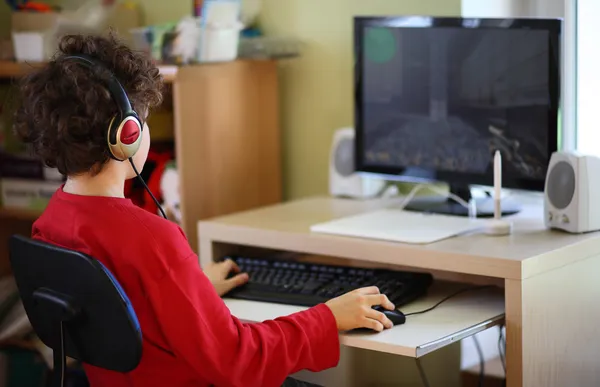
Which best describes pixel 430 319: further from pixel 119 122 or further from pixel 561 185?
pixel 119 122

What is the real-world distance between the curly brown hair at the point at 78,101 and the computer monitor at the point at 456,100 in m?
0.68

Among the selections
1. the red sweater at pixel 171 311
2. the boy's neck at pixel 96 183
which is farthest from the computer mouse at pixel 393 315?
the boy's neck at pixel 96 183

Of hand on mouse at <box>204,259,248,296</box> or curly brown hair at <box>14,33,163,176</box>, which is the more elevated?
curly brown hair at <box>14,33,163,176</box>

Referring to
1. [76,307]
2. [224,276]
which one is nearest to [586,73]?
[224,276]

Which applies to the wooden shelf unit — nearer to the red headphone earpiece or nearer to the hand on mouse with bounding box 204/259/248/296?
the hand on mouse with bounding box 204/259/248/296

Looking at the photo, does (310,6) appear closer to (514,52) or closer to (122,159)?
(514,52)

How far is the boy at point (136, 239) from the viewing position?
1.32m

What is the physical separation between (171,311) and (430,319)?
0.46m

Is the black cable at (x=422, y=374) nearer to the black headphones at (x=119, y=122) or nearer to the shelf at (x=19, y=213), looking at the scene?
the black headphones at (x=119, y=122)

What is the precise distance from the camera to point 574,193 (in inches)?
66.9

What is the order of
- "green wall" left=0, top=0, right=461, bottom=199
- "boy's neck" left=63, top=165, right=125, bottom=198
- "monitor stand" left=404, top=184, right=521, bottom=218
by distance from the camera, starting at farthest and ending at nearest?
"green wall" left=0, top=0, right=461, bottom=199
"monitor stand" left=404, top=184, right=521, bottom=218
"boy's neck" left=63, top=165, right=125, bottom=198

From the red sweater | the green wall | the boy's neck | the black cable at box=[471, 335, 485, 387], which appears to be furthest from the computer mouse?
the green wall

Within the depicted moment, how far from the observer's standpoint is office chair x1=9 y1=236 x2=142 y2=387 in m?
Result: 1.29

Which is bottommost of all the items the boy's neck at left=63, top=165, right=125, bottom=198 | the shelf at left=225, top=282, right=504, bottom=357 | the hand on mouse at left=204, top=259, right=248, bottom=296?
the shelf at left=225, top=282, right=504, bottom=357
